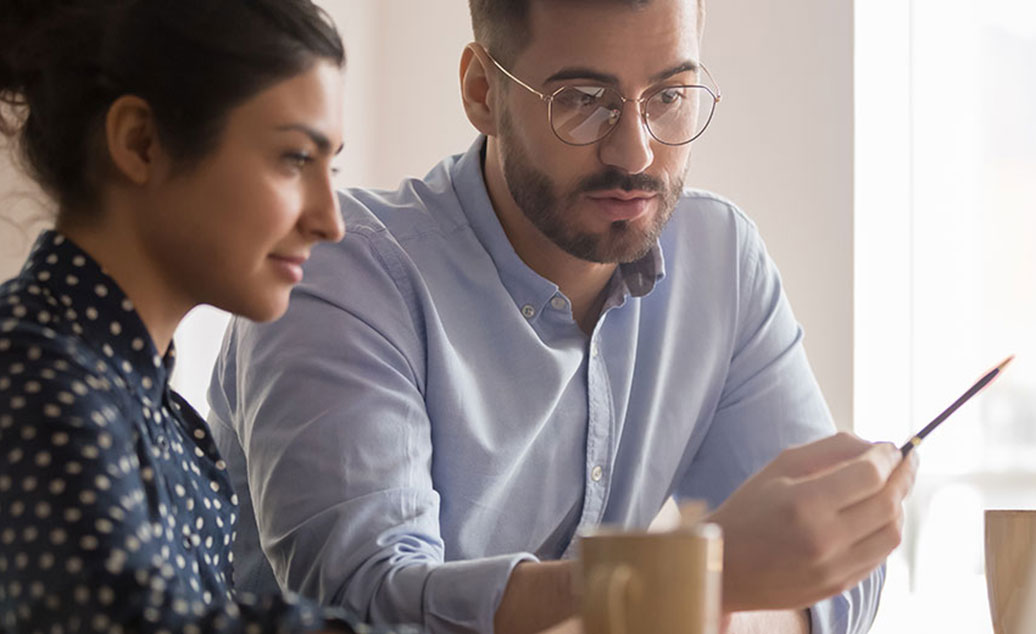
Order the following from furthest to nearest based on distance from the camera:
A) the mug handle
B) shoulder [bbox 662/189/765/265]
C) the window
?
1. the window
2. shoulder [bbox 662/189/765/265]
3. the mug handle

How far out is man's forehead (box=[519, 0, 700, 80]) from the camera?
5.02 feet

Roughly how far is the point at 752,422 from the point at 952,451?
6.03ft

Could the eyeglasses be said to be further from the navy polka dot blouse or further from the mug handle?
the mug handle

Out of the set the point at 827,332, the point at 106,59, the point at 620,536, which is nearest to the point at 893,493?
the point at 620,536

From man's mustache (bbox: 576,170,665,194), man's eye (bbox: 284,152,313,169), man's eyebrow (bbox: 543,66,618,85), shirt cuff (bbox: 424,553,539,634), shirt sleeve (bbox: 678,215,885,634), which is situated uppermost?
man's eyebrow (bbox: 543,66,618,85)

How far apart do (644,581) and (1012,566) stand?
0.59 m

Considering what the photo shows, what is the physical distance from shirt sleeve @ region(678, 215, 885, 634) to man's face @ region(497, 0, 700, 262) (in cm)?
22

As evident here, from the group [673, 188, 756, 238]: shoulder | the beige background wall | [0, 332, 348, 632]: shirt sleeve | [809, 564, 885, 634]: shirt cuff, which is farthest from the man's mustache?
the beige background wall

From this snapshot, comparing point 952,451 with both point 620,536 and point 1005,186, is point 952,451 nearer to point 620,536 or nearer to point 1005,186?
point 1005,186

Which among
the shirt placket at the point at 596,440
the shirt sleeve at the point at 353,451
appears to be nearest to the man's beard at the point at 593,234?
the shirt placket at the point at 596,440

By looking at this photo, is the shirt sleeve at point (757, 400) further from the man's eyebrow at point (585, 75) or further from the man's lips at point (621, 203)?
the man's eyebrow at point (585, 75)

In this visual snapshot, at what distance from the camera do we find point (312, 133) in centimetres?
101

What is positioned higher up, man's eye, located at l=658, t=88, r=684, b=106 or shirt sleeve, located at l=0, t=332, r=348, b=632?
man's eye, located at l=658, t=88, r=684, b=106

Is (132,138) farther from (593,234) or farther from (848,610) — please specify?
(848,610)
